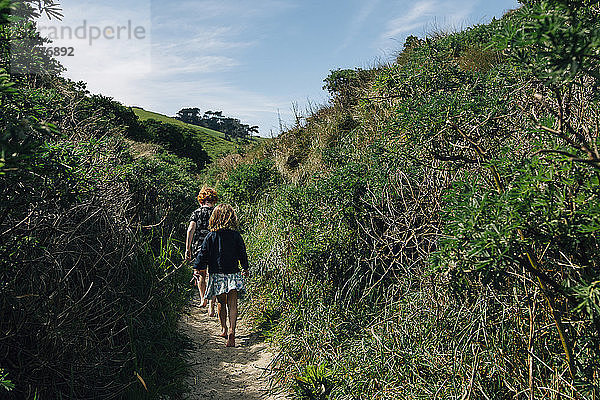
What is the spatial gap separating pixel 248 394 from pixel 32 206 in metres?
2.73

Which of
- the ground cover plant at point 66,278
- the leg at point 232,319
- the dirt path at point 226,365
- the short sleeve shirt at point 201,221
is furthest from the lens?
the short sleeve shirt at point 201,221

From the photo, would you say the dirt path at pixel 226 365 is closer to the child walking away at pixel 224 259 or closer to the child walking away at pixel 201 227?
the child walking away at pixel 224 259

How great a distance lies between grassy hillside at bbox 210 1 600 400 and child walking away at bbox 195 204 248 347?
1.95 ft

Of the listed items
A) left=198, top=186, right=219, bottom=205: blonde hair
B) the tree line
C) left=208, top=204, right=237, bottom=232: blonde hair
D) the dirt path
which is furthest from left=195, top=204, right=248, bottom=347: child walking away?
the tree line

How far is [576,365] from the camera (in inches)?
105

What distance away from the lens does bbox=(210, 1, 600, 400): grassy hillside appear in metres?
1.93

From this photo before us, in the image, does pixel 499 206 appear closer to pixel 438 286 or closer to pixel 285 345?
pixel 438 286

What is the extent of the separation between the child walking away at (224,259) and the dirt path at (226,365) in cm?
25

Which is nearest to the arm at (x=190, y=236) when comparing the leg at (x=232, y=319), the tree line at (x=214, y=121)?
the leg at (x=232, y=319)

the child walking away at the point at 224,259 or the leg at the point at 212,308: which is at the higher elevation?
the child walking away at the point at 224,259

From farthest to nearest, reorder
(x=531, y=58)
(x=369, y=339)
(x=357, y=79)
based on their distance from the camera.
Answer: (x=357, y=79)
(x=369, y=339)
(x=531, y=58)

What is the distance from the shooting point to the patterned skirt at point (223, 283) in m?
5.72

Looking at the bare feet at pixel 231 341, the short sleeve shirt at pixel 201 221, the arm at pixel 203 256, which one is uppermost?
the short sleeve shirt at pixel 201 221

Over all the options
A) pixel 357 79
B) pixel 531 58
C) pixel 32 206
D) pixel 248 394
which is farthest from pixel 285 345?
pixel 357 79
